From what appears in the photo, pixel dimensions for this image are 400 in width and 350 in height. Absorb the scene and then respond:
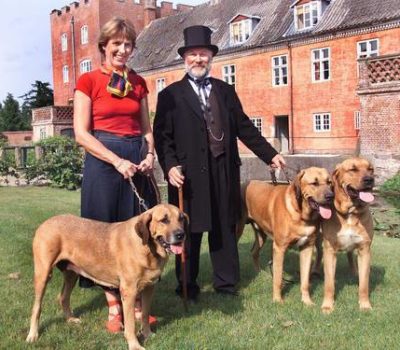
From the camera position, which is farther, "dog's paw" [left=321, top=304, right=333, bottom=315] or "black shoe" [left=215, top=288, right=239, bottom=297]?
"black shoe" [left=215, top=288, right=239, bottom=297]

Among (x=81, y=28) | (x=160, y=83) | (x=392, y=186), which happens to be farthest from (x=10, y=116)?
(x=392, y=186)

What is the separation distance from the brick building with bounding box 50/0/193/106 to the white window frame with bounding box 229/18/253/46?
12434 millimetres

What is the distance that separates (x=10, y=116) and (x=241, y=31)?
3844 cm

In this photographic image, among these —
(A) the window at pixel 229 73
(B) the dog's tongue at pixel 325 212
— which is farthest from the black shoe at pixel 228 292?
(A) the window at pixel 229 73

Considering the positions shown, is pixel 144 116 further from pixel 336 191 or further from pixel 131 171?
pixel 336 191

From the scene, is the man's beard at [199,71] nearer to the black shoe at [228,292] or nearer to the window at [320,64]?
the black shoe at [228,292]

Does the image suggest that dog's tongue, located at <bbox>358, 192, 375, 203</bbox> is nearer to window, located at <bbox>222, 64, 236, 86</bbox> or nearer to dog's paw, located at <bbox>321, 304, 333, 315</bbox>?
dog's paw, located at <bbox>321, 304, 333, 315</bbox>

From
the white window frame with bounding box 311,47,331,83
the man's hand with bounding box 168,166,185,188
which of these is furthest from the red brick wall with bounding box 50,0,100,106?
the man's hand with bounding box 168,166,185,188

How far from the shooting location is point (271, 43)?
31.3m

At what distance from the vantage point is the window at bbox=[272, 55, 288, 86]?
31.4 metres

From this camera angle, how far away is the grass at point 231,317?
4.46m

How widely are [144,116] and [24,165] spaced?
661 inches

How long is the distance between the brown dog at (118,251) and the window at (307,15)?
2753cm

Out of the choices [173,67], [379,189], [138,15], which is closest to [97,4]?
[138,15]
